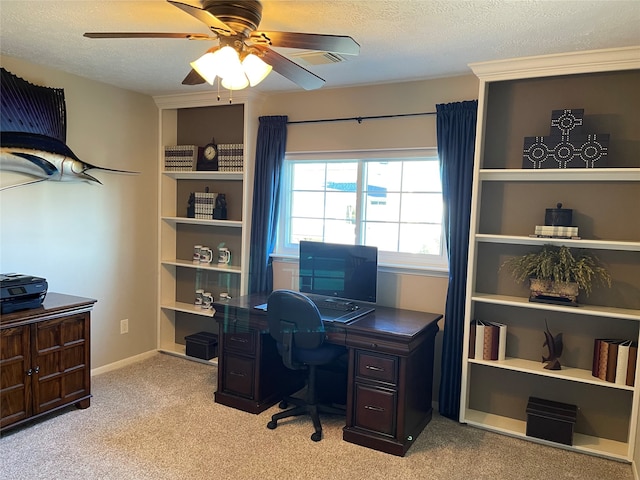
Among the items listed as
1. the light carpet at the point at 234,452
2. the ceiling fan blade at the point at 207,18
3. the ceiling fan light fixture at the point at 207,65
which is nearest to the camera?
the ceiling fan blade at the point at 207,18

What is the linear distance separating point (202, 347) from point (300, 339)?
1561mm

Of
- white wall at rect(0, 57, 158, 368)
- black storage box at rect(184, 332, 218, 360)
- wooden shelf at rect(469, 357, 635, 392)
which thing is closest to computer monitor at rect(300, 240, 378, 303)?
wooden shelf at rect(469, 357, 635, 392)

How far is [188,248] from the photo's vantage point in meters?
4.52

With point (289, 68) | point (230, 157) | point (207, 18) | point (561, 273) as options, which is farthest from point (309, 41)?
point (230, 157)

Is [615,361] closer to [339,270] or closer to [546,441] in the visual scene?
[546,441]

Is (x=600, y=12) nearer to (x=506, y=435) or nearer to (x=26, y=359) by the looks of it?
(x=506, y=435)

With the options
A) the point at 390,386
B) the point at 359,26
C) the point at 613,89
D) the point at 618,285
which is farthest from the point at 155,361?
the point at 613,89

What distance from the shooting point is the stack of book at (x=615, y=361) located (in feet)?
8.89

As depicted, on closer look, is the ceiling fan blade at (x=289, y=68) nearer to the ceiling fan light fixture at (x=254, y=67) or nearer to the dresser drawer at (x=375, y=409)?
the ceiling fan light fixture at (x=254, y=67)

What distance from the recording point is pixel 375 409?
2.90 meters

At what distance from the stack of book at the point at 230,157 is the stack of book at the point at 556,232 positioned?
7.76 ft

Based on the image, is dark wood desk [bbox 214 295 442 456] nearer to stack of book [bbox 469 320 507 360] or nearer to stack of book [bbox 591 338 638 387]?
stack of book [bbox 469 320 507 360]

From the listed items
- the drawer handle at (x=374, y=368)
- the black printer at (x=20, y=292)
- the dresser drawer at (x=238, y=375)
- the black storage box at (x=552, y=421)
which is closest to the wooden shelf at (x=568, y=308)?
the black storage box at (x=552, y=421)

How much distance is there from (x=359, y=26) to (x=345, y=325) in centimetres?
172
